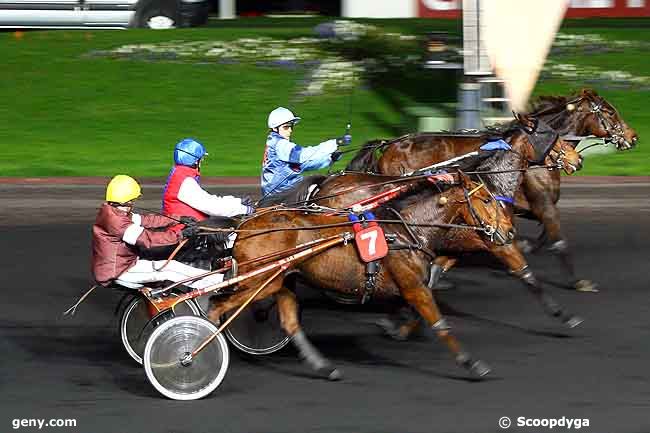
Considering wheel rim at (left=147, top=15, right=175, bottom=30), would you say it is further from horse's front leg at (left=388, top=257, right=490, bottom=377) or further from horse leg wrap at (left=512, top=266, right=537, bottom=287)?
horse's front leg at (left=388, top=257, right=490, bottom=377)

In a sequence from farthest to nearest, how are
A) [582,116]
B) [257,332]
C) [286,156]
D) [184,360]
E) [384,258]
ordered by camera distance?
[582,116]
[286,156]
[257,332]
[384,258]
[184,360]

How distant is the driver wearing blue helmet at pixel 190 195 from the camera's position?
8586 millimetres

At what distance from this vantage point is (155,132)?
1997 cm

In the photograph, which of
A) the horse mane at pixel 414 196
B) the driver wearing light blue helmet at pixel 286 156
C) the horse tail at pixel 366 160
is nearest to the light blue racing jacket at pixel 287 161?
the driver wearing light blue helmet at pixel 286 156

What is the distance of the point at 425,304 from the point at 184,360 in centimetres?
162

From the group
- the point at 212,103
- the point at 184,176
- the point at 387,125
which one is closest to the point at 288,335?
the point at 184,176

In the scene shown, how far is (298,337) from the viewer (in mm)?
8039

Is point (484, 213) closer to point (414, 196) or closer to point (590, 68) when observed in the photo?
point (414, 196)

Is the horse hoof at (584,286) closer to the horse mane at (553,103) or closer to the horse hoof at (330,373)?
the horse mane at (553,103)

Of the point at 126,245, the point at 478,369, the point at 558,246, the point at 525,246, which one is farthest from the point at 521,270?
Result: the point at 126,245

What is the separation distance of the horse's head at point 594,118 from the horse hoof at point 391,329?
10.1 feet

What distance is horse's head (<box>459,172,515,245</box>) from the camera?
8.05 m

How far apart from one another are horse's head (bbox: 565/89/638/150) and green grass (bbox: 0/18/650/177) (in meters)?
6.09

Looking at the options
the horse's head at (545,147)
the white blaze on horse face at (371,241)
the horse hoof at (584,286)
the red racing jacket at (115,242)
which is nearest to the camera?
the white blaze on horse face at (371,241)
